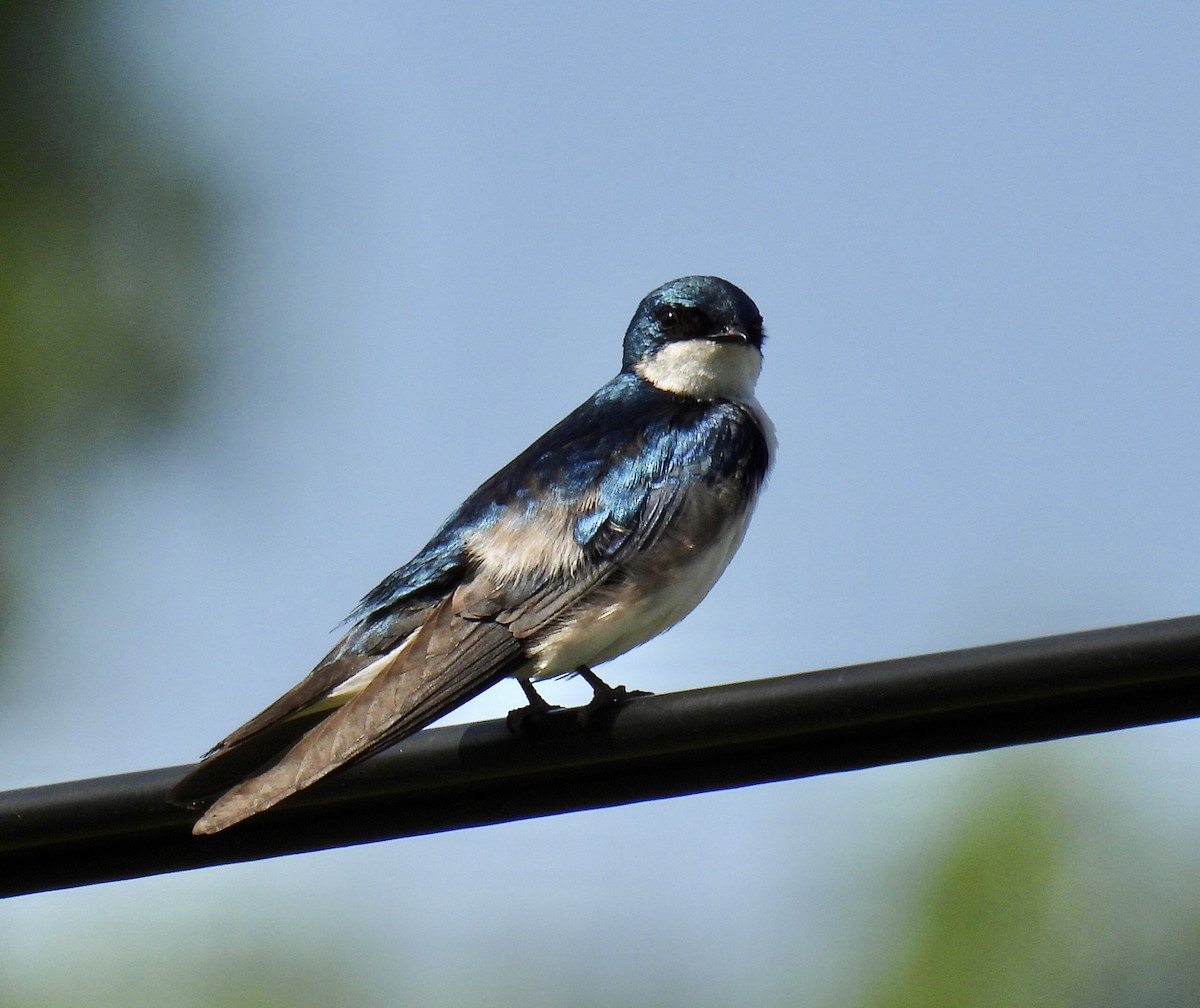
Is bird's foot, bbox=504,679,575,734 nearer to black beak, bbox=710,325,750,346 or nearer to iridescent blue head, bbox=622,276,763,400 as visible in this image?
iridescent blue head, bbox=622,276,763,400

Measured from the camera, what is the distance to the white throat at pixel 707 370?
5254 mm

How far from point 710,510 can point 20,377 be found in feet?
35.9

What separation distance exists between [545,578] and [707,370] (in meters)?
1.34

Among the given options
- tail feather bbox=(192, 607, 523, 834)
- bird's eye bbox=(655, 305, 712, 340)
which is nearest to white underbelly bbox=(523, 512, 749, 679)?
tail feather bbox=(192, 607, 523, 834)

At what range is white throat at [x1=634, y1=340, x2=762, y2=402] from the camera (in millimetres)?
5254

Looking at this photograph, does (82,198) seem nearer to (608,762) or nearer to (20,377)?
(20,377)

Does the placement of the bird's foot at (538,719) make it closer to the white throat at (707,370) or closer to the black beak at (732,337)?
the white throat at (707,370)

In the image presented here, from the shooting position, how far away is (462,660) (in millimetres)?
3824

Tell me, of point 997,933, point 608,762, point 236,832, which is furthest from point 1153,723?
point 997,933

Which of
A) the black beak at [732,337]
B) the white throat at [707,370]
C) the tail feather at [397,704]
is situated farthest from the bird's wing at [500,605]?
the black beak at [732,337]

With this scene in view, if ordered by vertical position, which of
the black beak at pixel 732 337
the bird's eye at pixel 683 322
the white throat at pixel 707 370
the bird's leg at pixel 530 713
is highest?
the bird's eye at pixel 683 322

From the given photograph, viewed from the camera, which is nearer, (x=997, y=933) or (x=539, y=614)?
(x=539, y=614)

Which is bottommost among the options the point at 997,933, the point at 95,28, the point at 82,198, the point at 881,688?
the point at 997,933

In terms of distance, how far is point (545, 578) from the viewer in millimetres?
4168
